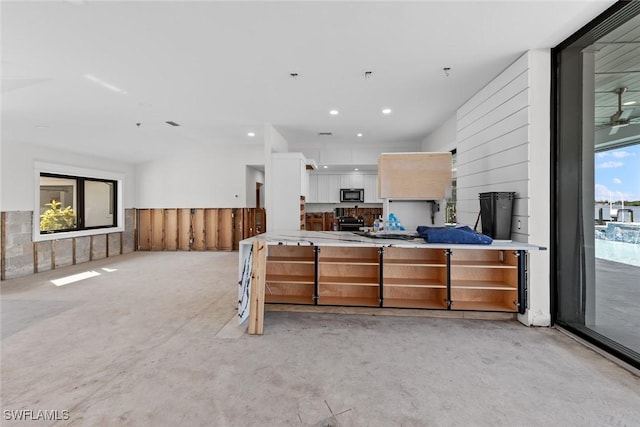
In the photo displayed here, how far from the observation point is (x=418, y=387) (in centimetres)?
195

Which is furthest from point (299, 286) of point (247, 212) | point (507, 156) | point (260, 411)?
point (247, 212)

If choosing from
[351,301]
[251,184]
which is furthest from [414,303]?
[251,184]

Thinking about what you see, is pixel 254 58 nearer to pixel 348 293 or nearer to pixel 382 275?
pixel 382 275

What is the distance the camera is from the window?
A: 591 centimetres

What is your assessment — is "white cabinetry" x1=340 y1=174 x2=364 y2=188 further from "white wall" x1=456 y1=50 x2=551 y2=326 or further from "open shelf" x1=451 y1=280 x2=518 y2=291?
"open shelf" x1=451 y1=280 x2=518 y2=291

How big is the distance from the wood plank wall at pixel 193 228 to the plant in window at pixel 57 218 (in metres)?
1.75

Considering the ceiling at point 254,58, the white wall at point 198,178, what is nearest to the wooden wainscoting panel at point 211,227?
the white wall at point 198,178

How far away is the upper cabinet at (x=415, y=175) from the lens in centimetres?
462

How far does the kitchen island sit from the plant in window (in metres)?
5.26

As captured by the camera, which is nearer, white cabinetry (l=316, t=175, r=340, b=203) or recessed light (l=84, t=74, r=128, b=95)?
recessed light (l=84, t=74, r=128, b=95)

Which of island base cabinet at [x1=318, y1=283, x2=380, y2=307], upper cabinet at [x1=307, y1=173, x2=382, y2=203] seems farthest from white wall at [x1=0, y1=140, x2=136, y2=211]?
island base cabinet at [x1=318, y1=283, x2=380, y2=307]

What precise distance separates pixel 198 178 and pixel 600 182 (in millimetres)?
7767

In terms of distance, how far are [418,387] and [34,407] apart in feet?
7.69

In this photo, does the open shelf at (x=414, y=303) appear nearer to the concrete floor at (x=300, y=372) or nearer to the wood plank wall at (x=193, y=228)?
the concrete floor at (x=300, y=372)
